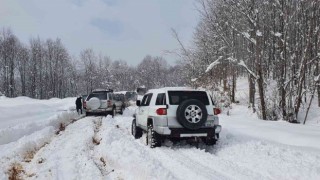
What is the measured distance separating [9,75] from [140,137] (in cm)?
8385

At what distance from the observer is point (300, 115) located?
26.5 meters

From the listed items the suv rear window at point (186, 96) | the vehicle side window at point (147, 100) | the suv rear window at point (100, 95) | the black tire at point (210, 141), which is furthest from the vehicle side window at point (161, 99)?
the suv rear window at point (100, 95)

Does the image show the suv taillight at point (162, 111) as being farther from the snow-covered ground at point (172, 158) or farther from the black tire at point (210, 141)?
the black tire at point (210, 141)

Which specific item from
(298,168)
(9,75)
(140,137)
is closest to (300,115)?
(140,137)

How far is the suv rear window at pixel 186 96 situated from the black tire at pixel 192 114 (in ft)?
1.98

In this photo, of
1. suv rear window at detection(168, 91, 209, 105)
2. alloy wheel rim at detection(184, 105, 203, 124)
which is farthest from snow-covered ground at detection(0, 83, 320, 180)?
suv rear window at detection(168, 91, 209, 105)

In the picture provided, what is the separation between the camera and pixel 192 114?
11.2 metres

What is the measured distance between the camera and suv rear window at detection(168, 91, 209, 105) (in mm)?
11758

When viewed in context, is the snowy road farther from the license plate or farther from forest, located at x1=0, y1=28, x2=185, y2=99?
forest, located at x1=0, y1=28, x2=185, y2=99

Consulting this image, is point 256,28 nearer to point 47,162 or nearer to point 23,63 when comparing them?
point 47,162

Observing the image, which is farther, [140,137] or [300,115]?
[300,115]

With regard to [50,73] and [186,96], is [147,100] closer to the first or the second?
[186,96]

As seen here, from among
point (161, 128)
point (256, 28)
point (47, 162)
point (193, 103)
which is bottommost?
point (47, 162)

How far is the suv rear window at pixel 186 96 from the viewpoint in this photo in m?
11.8
